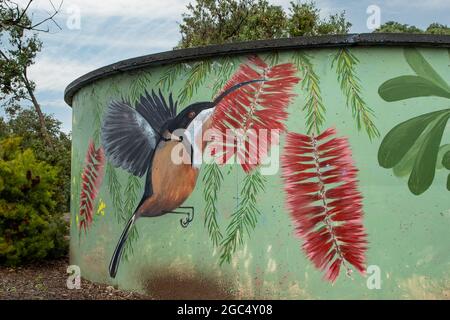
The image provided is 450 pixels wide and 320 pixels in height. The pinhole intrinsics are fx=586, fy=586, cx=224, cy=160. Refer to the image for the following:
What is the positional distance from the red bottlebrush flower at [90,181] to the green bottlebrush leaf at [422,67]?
13.9 feet

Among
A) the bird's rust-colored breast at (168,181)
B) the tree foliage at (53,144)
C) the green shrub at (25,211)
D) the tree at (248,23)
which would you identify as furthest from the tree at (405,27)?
the bird's rust-colored breast at (168,181)

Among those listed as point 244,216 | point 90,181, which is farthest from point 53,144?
point 244,216

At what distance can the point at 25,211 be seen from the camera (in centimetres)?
979

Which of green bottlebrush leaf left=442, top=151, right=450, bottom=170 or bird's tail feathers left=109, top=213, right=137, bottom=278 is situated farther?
bird's tail feathers left=109, top=213, right=137, bottom=278

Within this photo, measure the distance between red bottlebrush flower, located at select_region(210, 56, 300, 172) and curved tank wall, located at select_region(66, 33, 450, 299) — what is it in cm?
2

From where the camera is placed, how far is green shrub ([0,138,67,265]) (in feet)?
31.8

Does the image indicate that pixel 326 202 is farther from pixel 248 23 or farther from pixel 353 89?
pixel 248 23

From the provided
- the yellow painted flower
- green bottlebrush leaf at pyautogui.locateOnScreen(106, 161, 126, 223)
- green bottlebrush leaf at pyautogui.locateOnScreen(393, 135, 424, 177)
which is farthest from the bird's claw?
green bottlebrush leaf at pyautogui.locateOnScreen(393, 135, 424, 177)

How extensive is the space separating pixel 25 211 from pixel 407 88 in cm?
652

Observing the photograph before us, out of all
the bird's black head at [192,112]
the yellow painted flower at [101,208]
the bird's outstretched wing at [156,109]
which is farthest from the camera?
the yellow painted flower at [101,208]

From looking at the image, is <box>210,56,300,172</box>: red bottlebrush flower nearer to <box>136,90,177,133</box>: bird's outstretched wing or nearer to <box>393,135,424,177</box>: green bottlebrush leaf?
<box>136,90,177,133</box>: bird's outstretched wing

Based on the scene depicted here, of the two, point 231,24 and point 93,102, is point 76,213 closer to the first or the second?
point 93,102

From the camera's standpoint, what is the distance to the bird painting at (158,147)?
277 inches

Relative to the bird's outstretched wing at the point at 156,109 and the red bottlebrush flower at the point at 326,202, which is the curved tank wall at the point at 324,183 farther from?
the bird's outstretched wing at the point at 156,109
